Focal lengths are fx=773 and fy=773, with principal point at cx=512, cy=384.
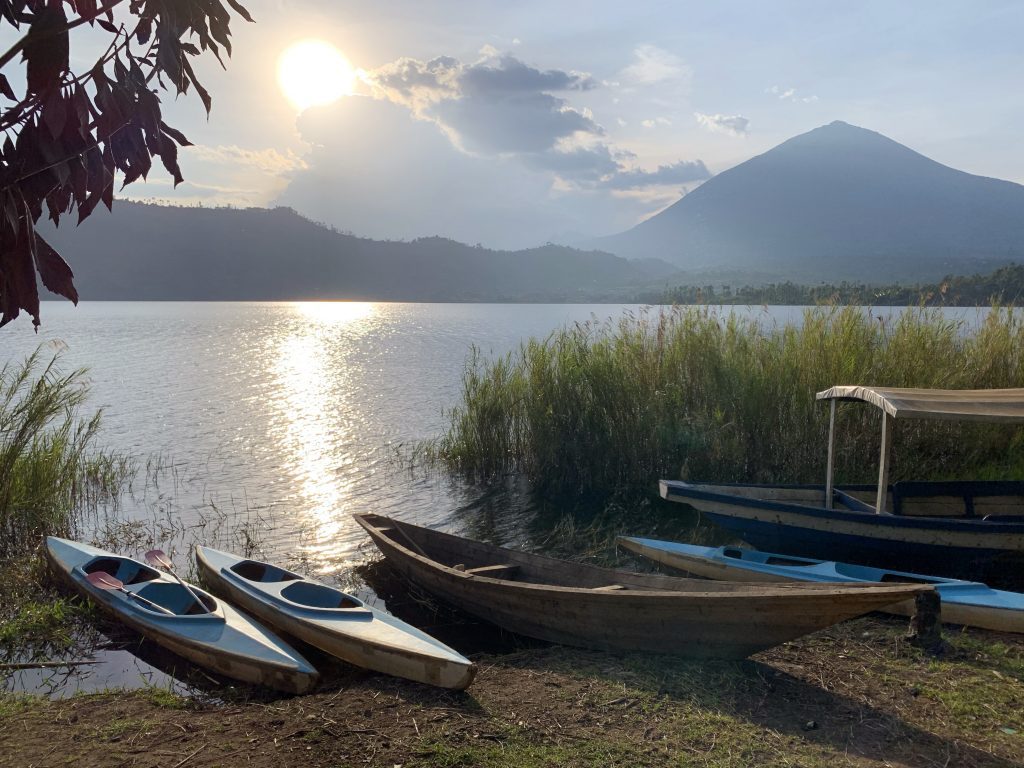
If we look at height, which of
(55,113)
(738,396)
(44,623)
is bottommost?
(44,623)

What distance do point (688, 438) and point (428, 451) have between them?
20.2ft

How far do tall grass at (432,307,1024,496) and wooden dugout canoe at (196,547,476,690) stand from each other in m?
6.09

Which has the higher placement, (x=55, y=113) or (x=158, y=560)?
(x=55, y=113)

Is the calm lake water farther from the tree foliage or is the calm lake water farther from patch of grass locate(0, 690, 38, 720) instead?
the tree foliage

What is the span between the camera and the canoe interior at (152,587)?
7.00 metres

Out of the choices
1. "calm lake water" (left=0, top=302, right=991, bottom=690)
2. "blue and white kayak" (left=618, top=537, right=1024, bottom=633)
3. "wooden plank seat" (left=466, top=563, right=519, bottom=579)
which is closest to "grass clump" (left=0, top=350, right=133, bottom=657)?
"calm lake water" (left=0, top=302, right=991, bottom=690)

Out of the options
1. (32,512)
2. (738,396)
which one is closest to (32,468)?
(32,512)

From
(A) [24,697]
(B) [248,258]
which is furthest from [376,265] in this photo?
(A) [24,697]

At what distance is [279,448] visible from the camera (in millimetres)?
18766

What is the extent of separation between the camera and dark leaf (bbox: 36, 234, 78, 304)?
2.37 meters

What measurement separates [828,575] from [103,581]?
6.85 m

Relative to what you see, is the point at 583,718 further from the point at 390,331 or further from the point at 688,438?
the point at 390,331

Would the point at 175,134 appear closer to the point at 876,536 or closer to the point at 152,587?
the point at 152,587

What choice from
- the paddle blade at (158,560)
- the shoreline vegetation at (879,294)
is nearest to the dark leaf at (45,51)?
the paddle blade at (158,560)
